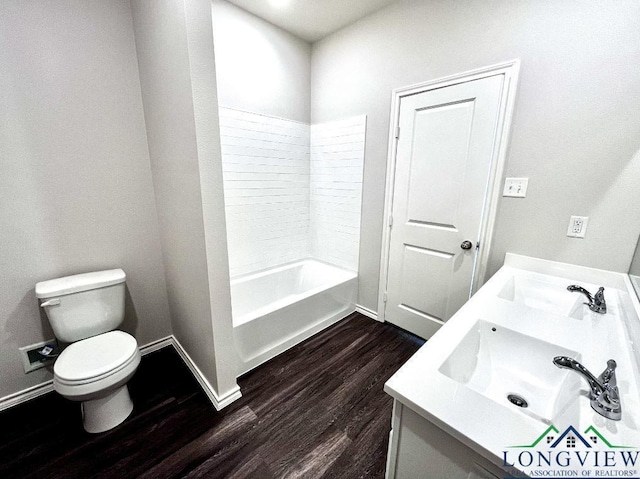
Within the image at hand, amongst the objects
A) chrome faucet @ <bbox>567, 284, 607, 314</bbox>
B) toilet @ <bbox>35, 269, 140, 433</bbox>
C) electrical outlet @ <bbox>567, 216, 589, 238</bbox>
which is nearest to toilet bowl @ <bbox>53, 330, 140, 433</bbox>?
toilet @ <bbox>35, 269, 140, 433</bbox>

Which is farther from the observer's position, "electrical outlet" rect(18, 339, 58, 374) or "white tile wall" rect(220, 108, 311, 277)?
"white tile wall" rect(220, 108, 311, 277)

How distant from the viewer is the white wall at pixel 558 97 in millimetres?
1285

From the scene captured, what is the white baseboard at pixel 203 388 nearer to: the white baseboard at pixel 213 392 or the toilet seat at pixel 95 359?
the white baseboard at pixel 213 392

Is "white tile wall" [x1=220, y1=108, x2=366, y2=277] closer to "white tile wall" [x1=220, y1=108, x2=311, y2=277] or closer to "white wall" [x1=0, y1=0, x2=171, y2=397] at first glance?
"white tile wall" [x1=220, y1=108, x2=311, y2=277]

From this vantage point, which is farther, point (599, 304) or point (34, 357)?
point (34, 357)

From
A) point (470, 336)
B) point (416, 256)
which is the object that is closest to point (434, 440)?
point (470, 336)

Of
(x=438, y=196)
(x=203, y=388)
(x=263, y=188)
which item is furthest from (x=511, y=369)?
(x=263, y=188)

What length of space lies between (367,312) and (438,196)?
Result: 1.30 metres

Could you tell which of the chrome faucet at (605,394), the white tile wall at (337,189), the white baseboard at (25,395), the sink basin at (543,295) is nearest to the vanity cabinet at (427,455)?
the chrome faucet at (605,394)

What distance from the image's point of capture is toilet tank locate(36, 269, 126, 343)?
1.50 meters

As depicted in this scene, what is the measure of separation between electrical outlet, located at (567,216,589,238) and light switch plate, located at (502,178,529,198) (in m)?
0.27

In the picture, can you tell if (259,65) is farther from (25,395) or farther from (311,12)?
(25,395)

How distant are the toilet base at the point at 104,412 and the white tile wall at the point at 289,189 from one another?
1193mm

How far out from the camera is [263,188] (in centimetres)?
252
